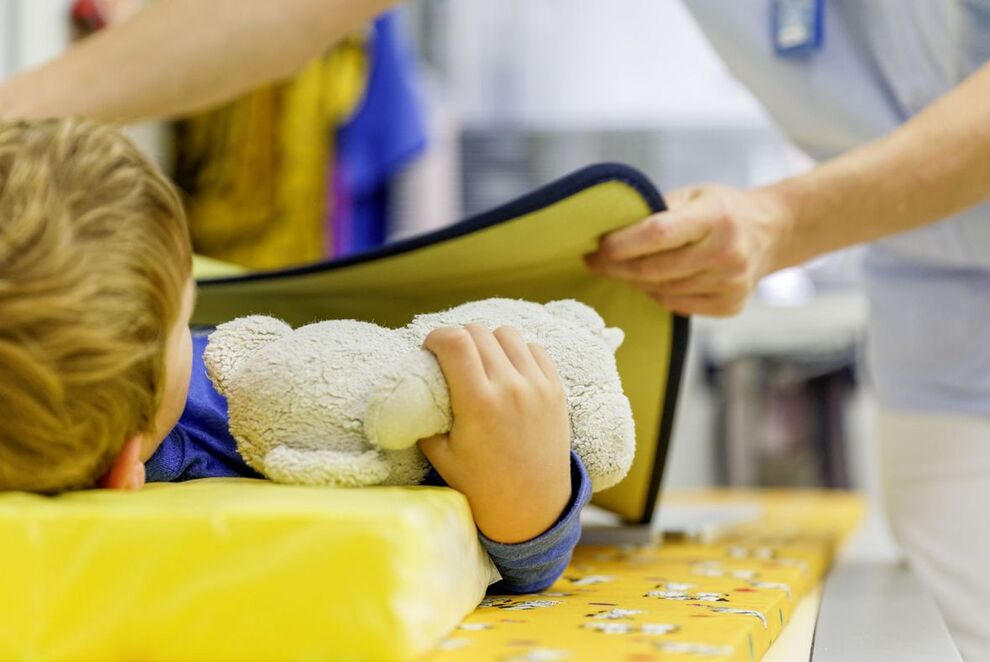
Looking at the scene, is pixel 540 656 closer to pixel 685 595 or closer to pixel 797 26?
pixel 685 595

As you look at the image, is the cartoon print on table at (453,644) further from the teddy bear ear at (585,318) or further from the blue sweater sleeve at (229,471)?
the teddy bear ear at (585,318)

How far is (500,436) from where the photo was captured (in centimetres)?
51

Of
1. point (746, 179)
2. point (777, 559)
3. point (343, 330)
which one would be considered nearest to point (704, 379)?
point (746, 179)

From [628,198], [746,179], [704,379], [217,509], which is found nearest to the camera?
[217,509]

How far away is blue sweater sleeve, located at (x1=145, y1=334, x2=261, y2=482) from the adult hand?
0.96ft

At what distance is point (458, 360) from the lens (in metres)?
0.51

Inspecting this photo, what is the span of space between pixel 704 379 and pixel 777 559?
2268mm

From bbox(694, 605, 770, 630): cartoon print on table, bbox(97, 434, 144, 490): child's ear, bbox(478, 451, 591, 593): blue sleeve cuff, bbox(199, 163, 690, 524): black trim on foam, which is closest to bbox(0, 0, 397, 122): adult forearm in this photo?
bbox(199, 163, 690, 524): black trim on foam

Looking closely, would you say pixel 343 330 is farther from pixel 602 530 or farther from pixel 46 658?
pixel 602 530

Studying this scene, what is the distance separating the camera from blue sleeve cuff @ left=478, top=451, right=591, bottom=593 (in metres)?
0.54

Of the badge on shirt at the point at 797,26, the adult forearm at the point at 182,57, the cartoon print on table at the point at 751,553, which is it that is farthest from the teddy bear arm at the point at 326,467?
the badge on shirt at the point at 797,26

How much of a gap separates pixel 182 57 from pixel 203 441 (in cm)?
53

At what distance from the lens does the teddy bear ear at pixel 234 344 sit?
1.82 ft

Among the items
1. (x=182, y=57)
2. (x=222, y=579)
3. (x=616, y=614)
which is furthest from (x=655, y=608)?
(x=182, y=57)
